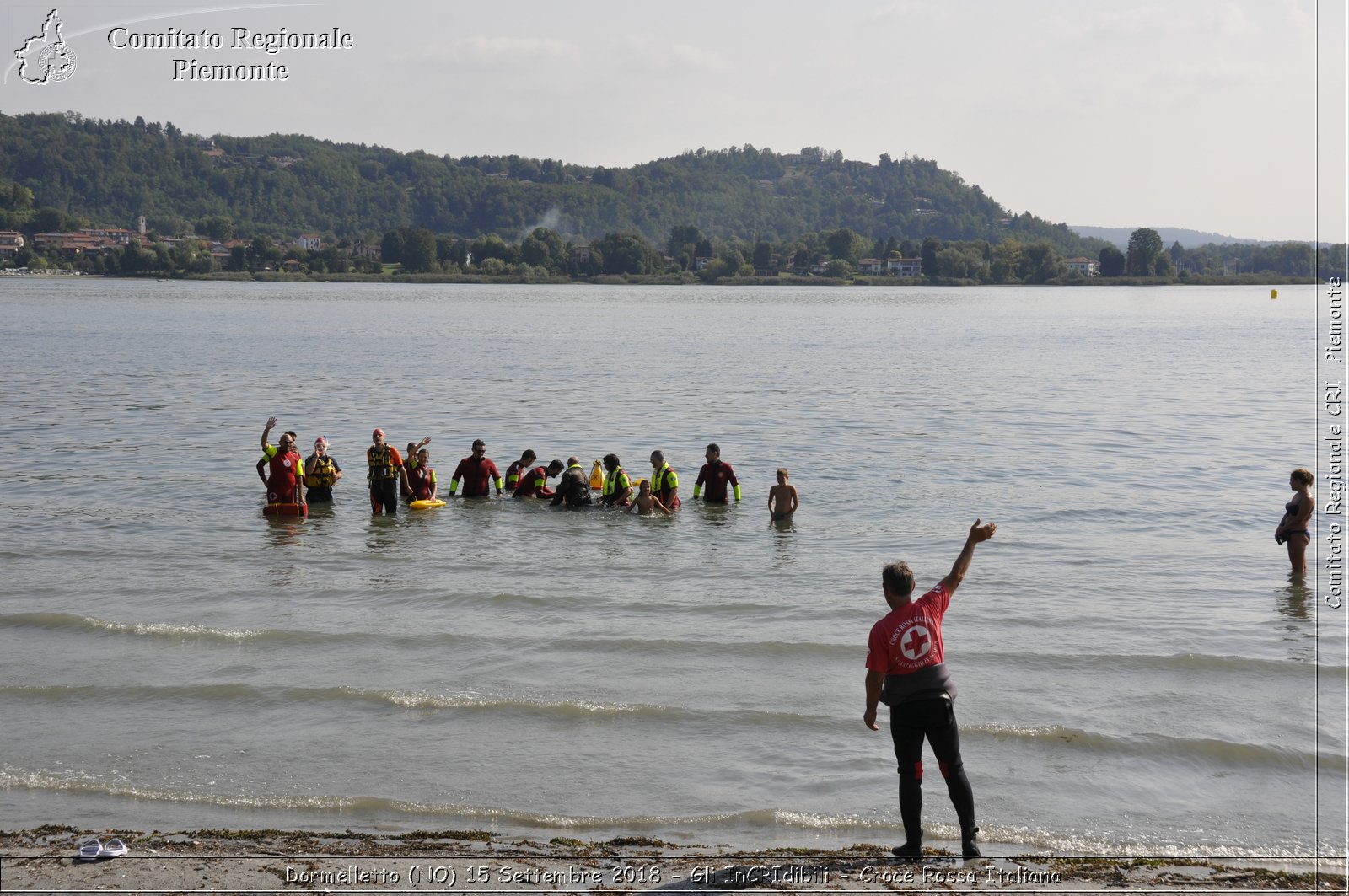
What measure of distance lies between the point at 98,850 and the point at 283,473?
37.7 ft

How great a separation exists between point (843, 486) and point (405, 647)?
1169 cm

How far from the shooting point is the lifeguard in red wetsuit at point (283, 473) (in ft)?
58.3

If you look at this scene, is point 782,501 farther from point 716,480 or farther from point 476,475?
point 476,475

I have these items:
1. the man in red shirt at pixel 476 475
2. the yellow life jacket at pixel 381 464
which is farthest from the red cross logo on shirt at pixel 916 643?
the man in red shirt at pixel 476 475

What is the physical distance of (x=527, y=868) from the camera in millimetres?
6875

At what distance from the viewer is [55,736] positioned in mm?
9328

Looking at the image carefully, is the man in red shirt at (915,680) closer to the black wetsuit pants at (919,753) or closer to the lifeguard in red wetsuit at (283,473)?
the black wetsuit pants at (919,753)

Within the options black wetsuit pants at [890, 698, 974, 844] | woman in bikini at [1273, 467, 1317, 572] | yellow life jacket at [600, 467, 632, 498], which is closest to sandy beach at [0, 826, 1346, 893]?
black wetsuit pants at [890, 698, 974, 844]

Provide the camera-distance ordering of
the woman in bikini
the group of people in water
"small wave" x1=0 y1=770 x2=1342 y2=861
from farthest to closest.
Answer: the group of people in water → the woman in bikini → "small wave" x1=0 y1=770 x2=1342 y2=861

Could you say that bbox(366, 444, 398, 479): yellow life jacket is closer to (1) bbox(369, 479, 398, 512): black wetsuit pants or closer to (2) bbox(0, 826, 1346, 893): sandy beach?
(1) bbox(369, 479, 398, 512): black wetsuit pants

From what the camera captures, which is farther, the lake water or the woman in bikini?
the woman in bikini

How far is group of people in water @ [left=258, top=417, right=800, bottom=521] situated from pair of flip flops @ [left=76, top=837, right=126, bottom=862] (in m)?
10.7

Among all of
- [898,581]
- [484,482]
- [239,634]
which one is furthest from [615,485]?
[898,581]

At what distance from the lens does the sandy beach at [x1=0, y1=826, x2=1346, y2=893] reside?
21.4 feet
